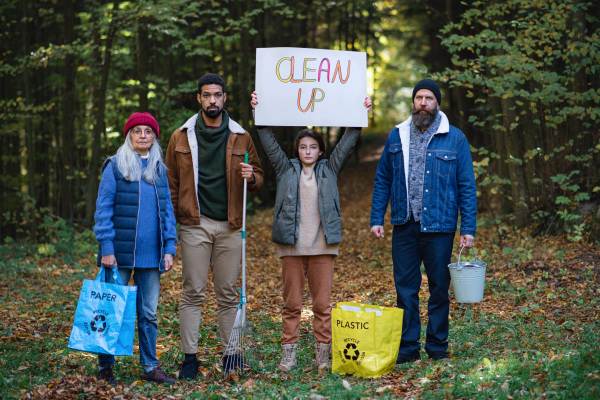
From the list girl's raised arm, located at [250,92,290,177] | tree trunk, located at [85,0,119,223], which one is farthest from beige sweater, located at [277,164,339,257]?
tree trunk, located at [85,0,119,223]

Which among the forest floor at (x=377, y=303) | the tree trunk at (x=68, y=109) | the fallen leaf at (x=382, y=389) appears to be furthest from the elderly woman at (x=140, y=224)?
the tree trunk at (x=68, y=109)

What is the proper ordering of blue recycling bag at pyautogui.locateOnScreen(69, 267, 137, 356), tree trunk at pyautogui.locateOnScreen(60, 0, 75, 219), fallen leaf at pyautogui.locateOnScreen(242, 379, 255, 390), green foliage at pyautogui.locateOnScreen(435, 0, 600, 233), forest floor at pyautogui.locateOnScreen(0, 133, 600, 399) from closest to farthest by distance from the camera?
forest floor at pyautogui.locateOnScreen(0, 133, 600, 399) < blue recycling bag at pyautogui.locateOnScreen(69, 267, 137, 356) < fallen leaf at pyautogui.locateOnScreen(242, 379, 255, 390) < green foliage at pyautogui.locateOnScreen(435, 0, 600, 233) < tree trunk at pyautogui.locateOnScreen(60, 0, 75, 219)

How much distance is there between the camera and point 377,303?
6922mm

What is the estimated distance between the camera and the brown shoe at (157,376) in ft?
14.3

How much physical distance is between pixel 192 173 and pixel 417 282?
2129 millimetres

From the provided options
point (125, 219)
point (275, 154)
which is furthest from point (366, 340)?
point (125, 219)

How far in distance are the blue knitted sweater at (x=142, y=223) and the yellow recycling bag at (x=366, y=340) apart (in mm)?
1506

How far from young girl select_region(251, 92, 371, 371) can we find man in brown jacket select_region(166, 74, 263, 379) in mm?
368

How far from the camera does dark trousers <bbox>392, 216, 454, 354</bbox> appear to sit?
458 cm

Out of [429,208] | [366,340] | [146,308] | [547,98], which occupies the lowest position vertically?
[366,340]

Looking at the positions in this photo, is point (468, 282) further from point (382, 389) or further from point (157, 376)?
point (157, 376)

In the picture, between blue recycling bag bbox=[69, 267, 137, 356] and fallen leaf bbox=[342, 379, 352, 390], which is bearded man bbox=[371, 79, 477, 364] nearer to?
fallen leaf bbox=[342, 379, 352, 390]

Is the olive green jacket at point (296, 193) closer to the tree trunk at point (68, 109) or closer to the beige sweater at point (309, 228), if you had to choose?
the beige sweater at point (309, 228)

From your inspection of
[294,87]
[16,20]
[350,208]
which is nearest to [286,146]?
[350,208]
